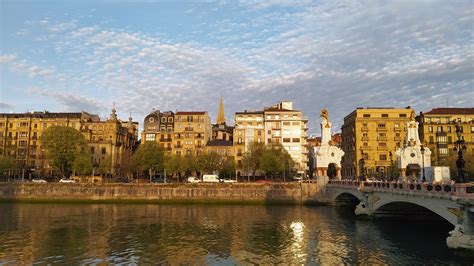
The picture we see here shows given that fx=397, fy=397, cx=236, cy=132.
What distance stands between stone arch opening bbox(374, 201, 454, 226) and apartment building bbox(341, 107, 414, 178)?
206ft

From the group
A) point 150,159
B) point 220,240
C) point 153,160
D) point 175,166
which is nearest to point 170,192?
point 175,166

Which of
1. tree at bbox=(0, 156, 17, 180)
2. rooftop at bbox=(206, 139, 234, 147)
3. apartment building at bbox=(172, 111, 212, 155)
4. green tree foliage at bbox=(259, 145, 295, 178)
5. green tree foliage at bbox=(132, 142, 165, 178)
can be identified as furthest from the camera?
rooftop at bbox=(206, 139, 234, 147)

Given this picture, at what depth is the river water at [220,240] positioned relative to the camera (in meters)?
34.4

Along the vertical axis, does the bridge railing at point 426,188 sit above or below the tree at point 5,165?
below

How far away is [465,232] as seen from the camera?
32750mm

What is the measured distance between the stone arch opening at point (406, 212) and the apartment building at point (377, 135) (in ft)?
206

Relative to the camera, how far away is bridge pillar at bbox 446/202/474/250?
31.6 metres

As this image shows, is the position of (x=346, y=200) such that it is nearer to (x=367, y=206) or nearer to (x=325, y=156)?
(x=325, y=156)

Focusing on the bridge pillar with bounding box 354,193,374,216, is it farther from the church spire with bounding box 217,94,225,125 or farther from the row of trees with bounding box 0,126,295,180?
the church spire with bounding box 217,94,225,125

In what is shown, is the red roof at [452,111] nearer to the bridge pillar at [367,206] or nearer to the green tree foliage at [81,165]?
the bridge pillar at [367,206]

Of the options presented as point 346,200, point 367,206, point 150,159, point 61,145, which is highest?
point 61,145

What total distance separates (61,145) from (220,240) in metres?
78.3

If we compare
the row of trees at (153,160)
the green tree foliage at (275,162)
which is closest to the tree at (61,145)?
the row of trees at (153,160)

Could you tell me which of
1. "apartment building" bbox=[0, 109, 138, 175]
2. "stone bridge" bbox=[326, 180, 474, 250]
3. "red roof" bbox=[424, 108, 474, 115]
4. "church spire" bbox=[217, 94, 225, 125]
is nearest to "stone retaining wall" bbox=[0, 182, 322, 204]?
"stone bridge" bbox=[326, 180, 474, 250]
